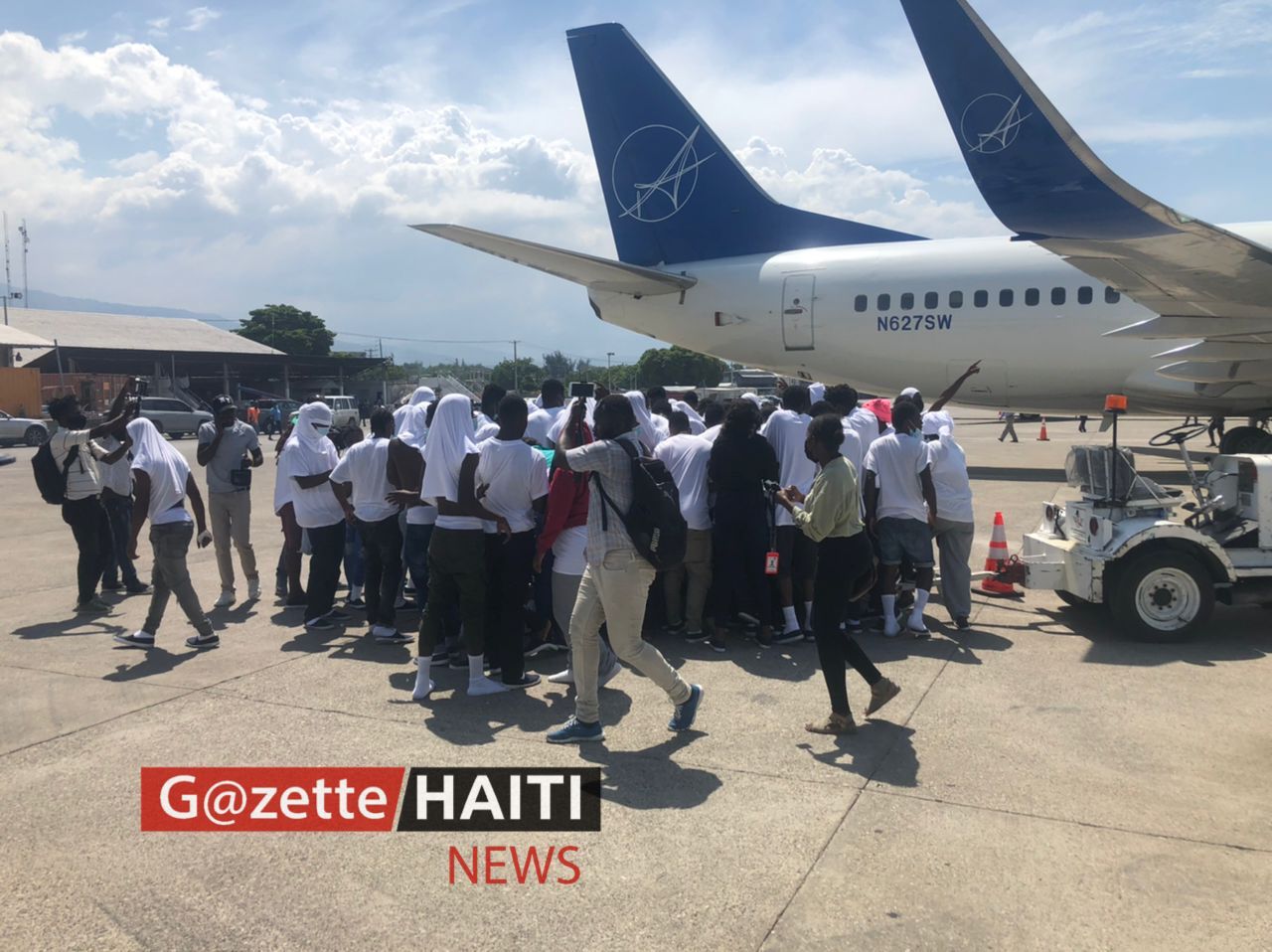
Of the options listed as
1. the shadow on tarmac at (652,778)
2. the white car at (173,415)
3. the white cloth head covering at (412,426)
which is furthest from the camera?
the white car at (173,415)

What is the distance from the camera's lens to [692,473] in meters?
6.79

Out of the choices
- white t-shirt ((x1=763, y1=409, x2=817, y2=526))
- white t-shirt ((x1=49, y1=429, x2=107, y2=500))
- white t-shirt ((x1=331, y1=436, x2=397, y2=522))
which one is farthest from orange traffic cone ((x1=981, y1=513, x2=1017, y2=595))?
white t-shirt ((x1=49, y1=429, x2=107, y2=500))

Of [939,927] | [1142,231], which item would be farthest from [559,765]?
[1142,231]

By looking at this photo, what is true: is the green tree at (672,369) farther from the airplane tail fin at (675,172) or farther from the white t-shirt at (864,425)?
the white t-shirt at (864,425)

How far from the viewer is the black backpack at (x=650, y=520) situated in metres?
4.57

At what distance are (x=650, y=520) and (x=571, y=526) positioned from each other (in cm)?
133

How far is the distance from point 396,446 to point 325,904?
12.1ft

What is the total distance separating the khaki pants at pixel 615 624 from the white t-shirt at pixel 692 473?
6.47ft

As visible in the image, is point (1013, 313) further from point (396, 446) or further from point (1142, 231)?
point (396, 446)

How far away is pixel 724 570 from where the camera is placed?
21.9 feet

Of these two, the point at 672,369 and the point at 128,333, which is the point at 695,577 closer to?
the point at 128,333

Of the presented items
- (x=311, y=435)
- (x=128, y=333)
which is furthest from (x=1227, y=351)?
(x=128, y=333)

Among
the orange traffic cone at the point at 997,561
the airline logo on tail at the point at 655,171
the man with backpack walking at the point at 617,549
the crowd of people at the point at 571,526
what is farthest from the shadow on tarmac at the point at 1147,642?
the airline logo on tail at the point at 655,171

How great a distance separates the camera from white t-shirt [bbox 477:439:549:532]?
554 centimetres
